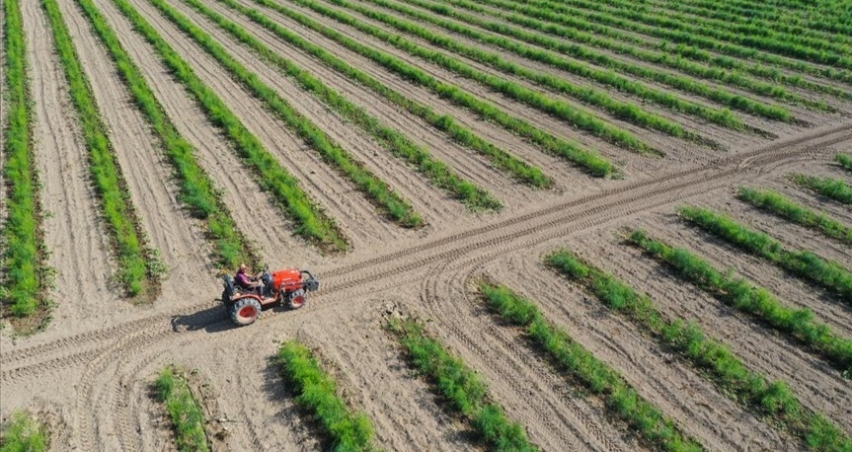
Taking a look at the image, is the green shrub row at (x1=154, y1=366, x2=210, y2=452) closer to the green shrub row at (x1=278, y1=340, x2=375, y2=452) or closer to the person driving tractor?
the green shrub row at (x1=278, y1=340, x2=375, y2=452)

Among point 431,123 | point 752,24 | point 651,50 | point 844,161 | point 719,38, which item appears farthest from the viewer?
point 752,24

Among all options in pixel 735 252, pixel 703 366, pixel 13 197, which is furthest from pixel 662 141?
pixel 13 197

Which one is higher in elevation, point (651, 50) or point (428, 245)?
point (651, 50)

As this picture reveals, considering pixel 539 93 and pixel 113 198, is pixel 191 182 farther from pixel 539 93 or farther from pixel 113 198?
pixel 539 93

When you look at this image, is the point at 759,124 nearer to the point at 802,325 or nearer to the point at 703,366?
the point at 802,325

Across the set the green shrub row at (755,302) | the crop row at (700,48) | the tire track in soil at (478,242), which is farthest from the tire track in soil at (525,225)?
the crop row at (700,48)

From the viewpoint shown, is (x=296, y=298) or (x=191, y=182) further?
(x=191, y=182)

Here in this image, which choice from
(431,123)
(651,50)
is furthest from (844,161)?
(431,123)
